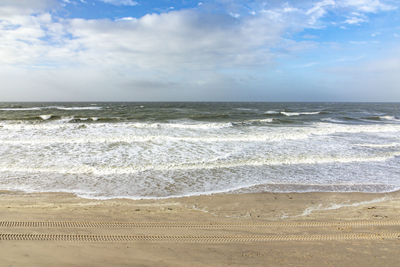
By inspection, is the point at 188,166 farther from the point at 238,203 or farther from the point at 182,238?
the point at 182,238

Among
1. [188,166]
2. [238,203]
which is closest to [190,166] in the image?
[188,166]

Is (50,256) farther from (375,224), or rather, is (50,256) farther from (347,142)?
(347,142)

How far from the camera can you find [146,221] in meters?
4.89

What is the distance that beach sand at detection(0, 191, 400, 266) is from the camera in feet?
12.1

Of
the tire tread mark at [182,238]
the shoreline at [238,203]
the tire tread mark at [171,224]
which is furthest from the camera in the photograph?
the shoreline at [238,203]

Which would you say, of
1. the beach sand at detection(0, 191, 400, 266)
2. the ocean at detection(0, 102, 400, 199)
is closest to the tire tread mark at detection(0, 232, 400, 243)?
the beach sand at detection(0, 191, 400, 266)

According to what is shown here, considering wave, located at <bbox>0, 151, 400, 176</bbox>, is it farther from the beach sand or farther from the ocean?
the beach sand

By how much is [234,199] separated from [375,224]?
10.1ft

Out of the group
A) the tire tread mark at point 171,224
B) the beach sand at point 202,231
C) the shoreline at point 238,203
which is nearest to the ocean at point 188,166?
the shoreline at point 238,203

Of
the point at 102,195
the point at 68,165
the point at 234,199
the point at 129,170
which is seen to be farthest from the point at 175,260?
the point at 68,165

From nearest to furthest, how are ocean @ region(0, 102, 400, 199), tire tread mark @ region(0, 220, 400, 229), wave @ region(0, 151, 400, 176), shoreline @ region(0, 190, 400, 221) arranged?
1. tire tread mark @ region(0, 220, 400, 229)
2. shoreline @ region(0, 190, 400, 221)
3. ocean @ region(0, 102, 400, 199)
4. wave @ region(0, 151, 400, 176)

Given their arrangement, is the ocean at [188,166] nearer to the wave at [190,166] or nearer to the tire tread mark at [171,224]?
the wave at [190,166]

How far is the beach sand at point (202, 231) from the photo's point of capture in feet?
12.1

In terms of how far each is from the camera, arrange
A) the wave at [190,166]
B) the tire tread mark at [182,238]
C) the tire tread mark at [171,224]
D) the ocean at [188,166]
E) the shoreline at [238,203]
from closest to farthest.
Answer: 1. the tire tread mark at [182,238]
2. the tire tread mark at [171,224]
3. the shoreline at [238,203]
4. the ocean at [188,166]
5. the wave at [190,166]
